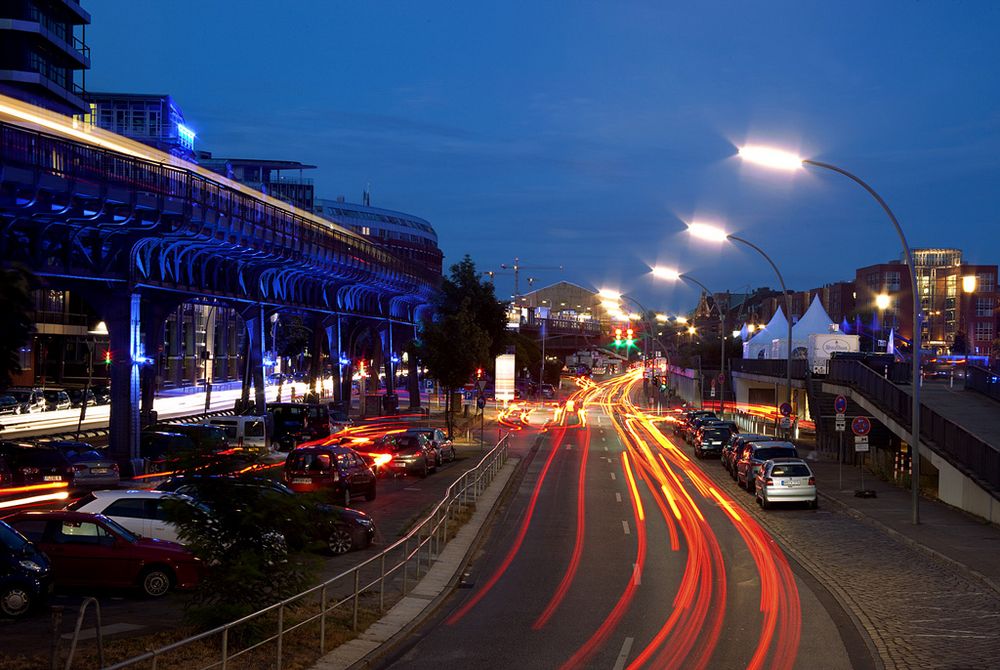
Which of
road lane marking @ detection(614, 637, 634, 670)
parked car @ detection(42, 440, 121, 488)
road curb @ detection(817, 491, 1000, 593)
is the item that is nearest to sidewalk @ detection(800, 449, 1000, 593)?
road curb @ detection(817, 491, 1000, 593)

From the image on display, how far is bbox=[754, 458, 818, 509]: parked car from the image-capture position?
96.4ft

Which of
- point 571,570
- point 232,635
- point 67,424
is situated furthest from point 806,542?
point 67,424

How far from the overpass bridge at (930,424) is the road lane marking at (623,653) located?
14678 millimetres

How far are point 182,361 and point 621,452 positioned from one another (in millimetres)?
65967

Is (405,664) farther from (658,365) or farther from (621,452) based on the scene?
(658,365)

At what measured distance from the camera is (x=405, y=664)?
12.6 meters

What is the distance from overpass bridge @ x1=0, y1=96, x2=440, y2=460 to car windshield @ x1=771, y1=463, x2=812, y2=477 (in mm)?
21054

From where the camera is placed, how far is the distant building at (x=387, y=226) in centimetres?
17612

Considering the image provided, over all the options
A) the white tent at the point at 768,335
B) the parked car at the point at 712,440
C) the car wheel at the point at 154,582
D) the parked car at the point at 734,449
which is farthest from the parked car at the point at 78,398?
the car wheel at the point at 154,582

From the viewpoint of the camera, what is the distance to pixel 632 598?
17.0 metres

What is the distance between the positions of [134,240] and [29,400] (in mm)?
32914

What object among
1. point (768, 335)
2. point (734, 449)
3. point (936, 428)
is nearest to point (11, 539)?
point (936, 428)

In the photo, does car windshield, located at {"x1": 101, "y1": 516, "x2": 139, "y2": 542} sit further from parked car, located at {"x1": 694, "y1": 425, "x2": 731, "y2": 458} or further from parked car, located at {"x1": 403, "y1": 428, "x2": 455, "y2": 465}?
parked car, located at {"x1": 694, "y1": 425, "x2": 731, "y2": 458}

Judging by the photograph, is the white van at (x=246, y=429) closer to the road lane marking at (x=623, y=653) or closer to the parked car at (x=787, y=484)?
the parked car at (x=787, y=484)
